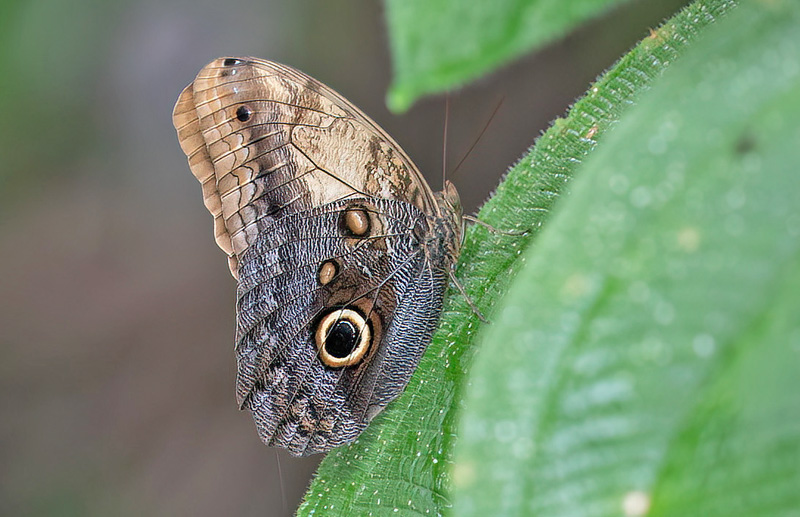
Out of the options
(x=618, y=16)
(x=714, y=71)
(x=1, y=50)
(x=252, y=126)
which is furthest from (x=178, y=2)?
(x=714, y=71)

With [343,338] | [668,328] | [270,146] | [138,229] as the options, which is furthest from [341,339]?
[138,229]

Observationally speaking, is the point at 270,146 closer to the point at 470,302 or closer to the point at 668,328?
the point at 470,302

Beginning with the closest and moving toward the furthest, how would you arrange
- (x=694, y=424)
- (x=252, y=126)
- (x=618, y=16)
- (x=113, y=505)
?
1. (x=694, y=424)
2. (x=252, y=126)
3. (x=618, y=16)
4. (x=113, y=505)

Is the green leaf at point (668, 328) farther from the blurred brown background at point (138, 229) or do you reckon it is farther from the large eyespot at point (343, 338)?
the blurred brown background at point (138, 229)

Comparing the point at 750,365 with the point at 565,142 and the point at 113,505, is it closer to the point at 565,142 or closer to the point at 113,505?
the point at 565,142

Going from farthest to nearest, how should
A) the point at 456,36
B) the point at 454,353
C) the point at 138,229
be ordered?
the point at 138,229 < the point at 454,353 < the point at 456,36

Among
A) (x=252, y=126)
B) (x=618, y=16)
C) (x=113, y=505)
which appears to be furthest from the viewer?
(x=113, y=505)
